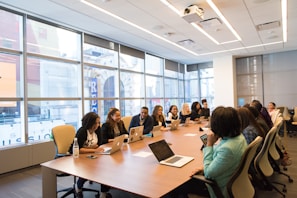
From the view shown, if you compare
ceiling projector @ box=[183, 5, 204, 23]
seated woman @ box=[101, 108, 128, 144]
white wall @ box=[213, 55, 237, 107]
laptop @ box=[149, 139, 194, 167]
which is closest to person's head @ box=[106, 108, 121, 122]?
seated woman @ box=[101, 108, 128, 144]

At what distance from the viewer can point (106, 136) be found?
3.30 m

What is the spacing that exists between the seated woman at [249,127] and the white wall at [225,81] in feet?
19.1

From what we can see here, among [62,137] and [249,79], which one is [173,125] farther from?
[249,79]

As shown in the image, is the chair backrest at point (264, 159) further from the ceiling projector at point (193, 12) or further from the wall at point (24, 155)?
the wall at point (24, 155)

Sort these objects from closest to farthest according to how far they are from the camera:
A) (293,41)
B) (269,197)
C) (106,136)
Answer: (269,197) < (106,136) < (293,41)

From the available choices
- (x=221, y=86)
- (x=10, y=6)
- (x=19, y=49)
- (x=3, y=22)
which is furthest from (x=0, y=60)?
(x=221, y=86)

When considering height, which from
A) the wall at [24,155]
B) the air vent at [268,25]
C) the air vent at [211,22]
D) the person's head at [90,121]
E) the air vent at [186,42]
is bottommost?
the wall at [24,155]

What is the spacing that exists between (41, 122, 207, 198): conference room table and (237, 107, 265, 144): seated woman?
0.60 meters

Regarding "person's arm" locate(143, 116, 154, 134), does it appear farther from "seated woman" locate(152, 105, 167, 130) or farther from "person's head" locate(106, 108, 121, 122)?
"person's head" locate(106, 108, 121, 122)

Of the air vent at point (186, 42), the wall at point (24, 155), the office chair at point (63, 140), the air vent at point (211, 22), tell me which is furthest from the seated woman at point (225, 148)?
the air vent at point (186, 42)

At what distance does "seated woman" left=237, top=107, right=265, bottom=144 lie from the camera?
2.46 meters

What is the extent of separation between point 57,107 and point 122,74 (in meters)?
2.27

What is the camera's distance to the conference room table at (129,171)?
5.09 ft

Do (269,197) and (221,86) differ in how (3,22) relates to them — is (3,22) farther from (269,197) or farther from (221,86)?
(221,86)
